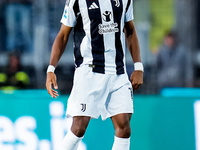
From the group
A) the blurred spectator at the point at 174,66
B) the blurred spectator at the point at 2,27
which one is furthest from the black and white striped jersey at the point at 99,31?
the blurred spectator at the point at 2,27

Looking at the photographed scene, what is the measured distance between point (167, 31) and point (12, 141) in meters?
4.56

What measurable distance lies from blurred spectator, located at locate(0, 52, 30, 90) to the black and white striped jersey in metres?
4.34

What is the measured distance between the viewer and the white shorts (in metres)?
3.16

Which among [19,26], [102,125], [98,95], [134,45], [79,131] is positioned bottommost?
[102,125]

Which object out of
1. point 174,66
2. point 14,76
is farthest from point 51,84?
point 14,76

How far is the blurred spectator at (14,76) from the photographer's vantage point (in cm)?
744

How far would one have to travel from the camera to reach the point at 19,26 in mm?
7684

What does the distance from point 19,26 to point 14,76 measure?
0.98 meters

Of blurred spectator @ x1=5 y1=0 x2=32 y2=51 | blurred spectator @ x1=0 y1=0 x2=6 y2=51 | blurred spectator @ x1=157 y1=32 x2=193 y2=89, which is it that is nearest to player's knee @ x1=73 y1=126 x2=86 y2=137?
blurred spectator @ x1=157 y1=32 x2=193 y2=89

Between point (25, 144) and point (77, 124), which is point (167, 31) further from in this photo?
point (77, 124)

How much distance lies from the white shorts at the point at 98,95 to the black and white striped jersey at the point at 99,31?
65mm

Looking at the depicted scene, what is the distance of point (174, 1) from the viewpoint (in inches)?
304

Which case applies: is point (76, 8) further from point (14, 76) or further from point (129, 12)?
point (14, 76)

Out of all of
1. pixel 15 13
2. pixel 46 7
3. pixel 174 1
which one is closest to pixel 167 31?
pixel 174 1
